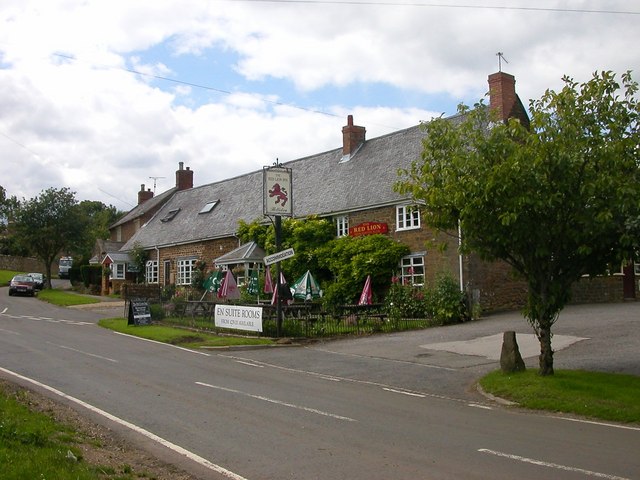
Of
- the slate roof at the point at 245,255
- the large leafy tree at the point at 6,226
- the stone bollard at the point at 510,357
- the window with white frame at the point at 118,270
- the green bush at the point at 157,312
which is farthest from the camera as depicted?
the large leafy tree at the point at 6,226

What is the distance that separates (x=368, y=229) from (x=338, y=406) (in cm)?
1983

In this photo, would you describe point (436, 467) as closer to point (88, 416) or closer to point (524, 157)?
point (88, 416)

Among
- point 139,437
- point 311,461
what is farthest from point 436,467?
point 139,437

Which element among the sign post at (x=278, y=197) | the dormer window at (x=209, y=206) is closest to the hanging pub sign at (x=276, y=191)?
the sign post at (x=278, y=197)

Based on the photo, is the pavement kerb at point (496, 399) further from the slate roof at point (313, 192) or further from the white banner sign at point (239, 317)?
the slate roof at point (313, 192)

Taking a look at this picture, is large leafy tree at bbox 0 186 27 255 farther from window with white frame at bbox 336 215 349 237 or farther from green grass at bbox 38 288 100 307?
window with white frame at bbox 336 215 349 237

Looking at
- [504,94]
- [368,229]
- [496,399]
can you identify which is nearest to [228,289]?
[368,229]

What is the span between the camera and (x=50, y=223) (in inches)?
1906

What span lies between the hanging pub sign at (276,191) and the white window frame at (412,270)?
8329 millimetres

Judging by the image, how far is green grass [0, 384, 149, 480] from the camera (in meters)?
5.79

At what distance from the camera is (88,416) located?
32.0 ft

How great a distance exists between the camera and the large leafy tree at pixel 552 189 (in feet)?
37.4

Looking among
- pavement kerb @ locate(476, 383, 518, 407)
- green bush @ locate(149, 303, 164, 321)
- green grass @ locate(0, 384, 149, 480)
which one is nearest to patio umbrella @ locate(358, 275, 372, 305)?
green bush @ locate(149, 303, 164, 321)

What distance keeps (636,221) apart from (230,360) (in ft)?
34.7
